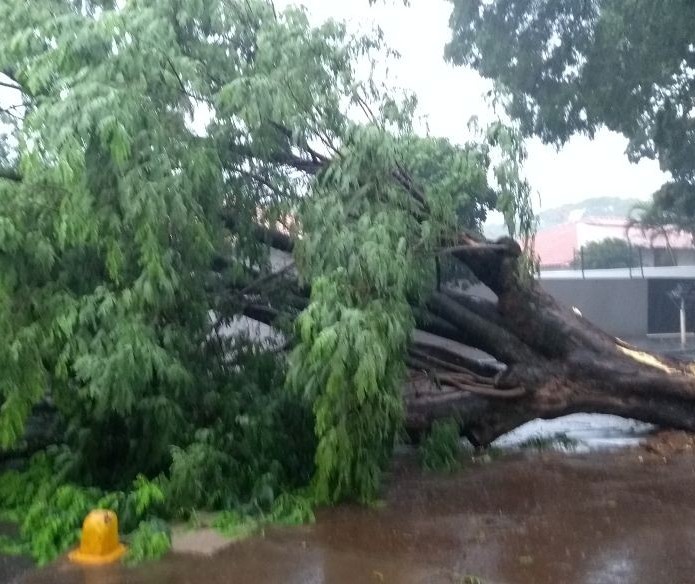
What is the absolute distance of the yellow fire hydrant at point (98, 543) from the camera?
5.95 metres

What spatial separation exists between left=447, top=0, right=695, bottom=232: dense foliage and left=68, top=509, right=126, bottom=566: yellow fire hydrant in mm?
10233

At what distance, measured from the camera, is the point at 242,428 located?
7.52 metres

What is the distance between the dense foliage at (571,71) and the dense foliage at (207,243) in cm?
740

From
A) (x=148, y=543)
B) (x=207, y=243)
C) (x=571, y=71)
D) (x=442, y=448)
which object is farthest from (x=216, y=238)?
(x=571, y=71)

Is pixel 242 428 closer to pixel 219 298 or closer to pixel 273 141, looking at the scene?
pixel 219 298

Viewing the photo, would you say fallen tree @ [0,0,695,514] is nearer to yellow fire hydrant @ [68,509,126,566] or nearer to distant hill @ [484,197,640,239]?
yellow fire hydrant @ [68,509,126,566]

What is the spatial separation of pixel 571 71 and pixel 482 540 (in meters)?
11.1

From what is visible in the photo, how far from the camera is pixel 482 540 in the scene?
6.33 meters

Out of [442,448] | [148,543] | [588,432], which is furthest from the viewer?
[588,432]

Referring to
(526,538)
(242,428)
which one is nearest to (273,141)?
(242,428)

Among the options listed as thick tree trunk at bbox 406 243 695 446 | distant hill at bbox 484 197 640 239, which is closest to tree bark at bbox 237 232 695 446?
thick tree trunk at bbox 406 243 695 446

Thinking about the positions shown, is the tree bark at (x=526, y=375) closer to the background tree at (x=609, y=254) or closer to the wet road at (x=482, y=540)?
the wet road at (x=482, y=540)

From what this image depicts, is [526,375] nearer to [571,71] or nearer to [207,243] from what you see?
[207,243]

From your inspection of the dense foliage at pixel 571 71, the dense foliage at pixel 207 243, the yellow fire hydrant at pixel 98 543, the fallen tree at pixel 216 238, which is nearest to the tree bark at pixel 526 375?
the fallen tree at pixel 216 238
